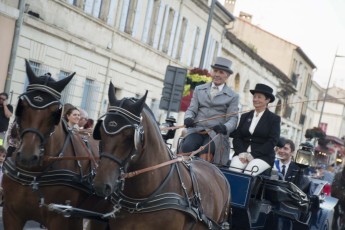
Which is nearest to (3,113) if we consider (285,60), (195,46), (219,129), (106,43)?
(219,129)

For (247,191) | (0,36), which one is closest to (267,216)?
(247,191)

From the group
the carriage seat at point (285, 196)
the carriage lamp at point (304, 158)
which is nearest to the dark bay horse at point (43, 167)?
the carriage seat at point (285, 196)

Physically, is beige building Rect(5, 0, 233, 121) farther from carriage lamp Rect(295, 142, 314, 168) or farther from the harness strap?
the harness strap

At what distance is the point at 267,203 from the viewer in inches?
359

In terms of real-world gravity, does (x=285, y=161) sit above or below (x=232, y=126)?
below

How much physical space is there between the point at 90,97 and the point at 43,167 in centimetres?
1782

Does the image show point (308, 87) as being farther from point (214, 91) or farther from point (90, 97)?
point (214, 91)

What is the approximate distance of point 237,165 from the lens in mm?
9008

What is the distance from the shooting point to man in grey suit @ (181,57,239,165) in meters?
8.83

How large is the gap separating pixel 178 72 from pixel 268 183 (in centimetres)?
788

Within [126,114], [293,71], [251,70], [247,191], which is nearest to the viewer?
[126,114]

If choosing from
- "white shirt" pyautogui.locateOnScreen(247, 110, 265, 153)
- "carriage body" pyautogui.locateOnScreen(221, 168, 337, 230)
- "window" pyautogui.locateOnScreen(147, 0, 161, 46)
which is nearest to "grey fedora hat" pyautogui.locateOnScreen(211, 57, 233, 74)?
A: "white shirt" pyautogui.locateOnScreen(247, 110, 265, 153)

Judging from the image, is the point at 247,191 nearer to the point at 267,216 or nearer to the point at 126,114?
the point at 267,216

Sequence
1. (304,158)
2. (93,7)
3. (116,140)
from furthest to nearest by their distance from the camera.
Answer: (93,7) < (304,158) < (116,140)
